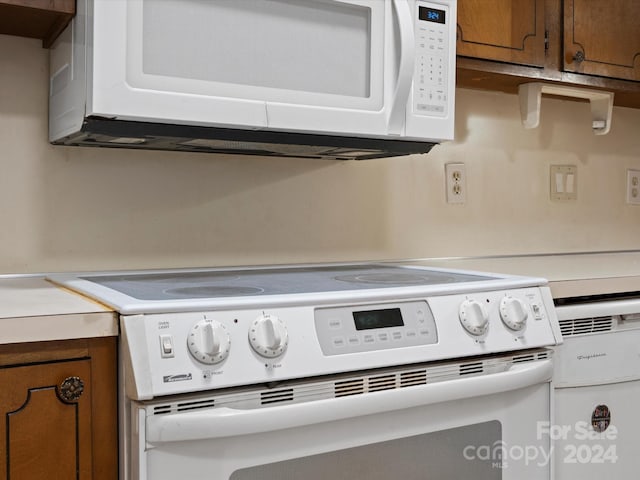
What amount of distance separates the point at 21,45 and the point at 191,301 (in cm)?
78

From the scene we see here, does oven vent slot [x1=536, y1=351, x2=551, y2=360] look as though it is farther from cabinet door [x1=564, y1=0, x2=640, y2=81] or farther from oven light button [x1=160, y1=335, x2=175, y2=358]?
cabinet door [x1=564, y1=0, x2=640, y2=81]

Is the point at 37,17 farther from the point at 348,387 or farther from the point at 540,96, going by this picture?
the point at 540,96

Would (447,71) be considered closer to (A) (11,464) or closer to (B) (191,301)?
(B) (191,301)

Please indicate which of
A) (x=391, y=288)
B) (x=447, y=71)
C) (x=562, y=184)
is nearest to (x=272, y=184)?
(x=447, y=71)

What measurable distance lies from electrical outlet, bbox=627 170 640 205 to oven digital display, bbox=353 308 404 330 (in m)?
1.52

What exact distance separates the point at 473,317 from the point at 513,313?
10cm

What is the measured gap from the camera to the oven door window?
3.33 feet

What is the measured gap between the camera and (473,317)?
116cm

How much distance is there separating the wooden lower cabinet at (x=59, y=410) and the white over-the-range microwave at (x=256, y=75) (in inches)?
15.9

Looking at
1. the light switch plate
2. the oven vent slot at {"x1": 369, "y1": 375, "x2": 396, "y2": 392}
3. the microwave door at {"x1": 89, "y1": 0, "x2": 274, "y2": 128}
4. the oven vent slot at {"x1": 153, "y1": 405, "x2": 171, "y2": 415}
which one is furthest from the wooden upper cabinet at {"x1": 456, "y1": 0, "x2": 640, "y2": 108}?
the oven vent slot at {"x1": 153, "y1": 405, "x2": 171, "y2": 415}

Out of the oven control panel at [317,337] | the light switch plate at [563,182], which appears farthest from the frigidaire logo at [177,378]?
the light switch plate at [563,182]

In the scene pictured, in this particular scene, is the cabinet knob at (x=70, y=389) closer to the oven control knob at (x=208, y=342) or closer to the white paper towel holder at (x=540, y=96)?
the oven control knob at (x=208, y=342)

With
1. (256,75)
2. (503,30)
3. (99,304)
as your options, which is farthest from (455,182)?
(99,304)

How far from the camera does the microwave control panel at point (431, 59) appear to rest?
55.7 inches
